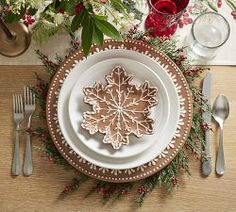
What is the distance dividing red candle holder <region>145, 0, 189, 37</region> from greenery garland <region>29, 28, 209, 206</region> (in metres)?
0.03

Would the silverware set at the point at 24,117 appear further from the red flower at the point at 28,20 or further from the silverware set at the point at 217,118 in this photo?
the silverware set at the point at 217,118

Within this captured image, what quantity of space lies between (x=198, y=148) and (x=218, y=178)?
0.09 m

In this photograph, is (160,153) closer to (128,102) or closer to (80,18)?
(128,102)

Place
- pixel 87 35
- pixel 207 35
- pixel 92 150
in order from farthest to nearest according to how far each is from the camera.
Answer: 1. pixel 207 35
2. pixel 92 150
3. pixel 87 35

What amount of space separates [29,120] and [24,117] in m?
0.02

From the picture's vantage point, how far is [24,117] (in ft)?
3.07

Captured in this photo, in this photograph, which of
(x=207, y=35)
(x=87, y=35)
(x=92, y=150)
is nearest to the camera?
(x=87, y=35)

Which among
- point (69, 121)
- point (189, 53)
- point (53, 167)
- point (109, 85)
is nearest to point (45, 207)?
point (53, 167)

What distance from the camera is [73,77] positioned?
0.89 metres

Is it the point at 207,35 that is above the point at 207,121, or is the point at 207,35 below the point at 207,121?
above

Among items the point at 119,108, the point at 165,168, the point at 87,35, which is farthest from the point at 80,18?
the point at 165,168

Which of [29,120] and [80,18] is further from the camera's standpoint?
[29,120]

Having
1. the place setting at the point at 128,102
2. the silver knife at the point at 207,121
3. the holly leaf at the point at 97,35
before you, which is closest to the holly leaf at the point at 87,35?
the holly leaf at the point at 97,35

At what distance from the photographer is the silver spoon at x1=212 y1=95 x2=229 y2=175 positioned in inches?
36.4
